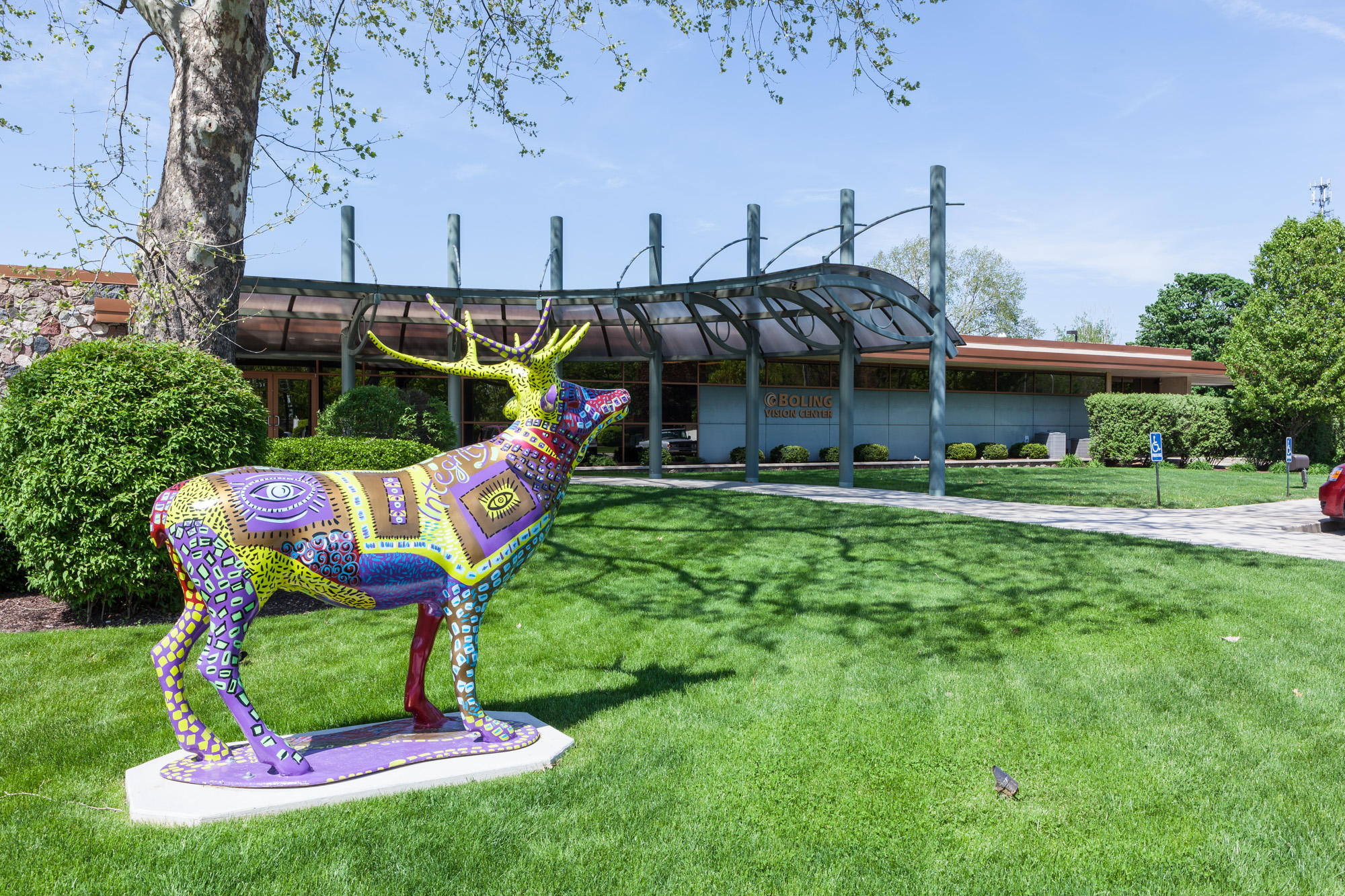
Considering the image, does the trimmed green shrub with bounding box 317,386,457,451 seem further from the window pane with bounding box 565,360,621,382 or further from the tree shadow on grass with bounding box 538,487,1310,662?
the window pane with bounding box 565,360,621,382

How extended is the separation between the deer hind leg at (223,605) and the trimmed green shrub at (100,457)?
11.6 feet

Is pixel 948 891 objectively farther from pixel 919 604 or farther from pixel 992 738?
pixel 919 604

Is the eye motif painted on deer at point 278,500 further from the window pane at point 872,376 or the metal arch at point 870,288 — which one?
the window pane at point 872,376

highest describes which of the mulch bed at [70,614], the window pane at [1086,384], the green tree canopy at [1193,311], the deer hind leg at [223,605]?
the green tree canopy at [1193,311]

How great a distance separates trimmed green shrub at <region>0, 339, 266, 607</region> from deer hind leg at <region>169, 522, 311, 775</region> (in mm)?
3527

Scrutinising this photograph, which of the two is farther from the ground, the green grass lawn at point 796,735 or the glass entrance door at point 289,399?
the glass entrance door at point 289,399

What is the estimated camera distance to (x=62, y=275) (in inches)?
333

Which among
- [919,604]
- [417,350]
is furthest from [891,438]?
[919,604]

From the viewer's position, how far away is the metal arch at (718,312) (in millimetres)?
13656

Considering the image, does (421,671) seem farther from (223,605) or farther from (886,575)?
(886,575)

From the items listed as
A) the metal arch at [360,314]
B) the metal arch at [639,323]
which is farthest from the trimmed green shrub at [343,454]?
the metal arch at [639,323]

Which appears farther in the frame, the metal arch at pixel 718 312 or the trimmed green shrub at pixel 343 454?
the metal arch at pixel 718 312

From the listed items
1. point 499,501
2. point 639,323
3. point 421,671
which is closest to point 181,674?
point 421,671

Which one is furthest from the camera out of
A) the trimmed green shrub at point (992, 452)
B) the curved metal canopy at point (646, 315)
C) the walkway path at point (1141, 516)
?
the trimmed green shrub at point (992, 452)
